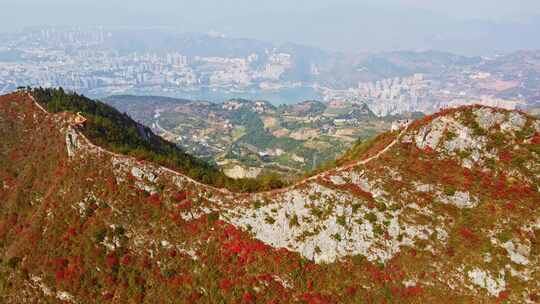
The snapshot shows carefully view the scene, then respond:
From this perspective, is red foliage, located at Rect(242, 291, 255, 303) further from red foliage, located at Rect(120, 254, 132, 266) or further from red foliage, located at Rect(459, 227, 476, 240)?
red foliage, located at Rect(459, 227, 476, 240)

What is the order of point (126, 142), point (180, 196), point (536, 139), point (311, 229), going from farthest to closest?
point (126, 142)
point (180, 196)
point (536, 139)
point (311, 229)

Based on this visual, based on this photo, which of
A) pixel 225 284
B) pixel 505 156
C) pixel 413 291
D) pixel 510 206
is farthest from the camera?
pixel 505 156

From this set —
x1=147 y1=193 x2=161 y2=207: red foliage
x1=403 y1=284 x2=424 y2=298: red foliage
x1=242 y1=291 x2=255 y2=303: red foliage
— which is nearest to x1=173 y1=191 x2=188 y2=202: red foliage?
x1=147 y1=193 x2=161 y2=207: red foliage

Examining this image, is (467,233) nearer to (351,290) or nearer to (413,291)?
(413,291)

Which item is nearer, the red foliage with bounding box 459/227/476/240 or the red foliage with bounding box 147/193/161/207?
the red foliage with bounding box 459/227/476/240

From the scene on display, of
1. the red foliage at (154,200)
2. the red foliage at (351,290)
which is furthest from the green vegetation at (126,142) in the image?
the red foliage at (351,290)

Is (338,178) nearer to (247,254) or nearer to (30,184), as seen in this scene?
(247,254)

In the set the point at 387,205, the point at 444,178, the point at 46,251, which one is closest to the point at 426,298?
the point at 387,205

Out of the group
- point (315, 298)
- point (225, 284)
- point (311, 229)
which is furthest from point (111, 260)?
point (315, 298)

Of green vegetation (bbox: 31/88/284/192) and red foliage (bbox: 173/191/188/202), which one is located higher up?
green vegetation (bbox: 31/88/284/192)
